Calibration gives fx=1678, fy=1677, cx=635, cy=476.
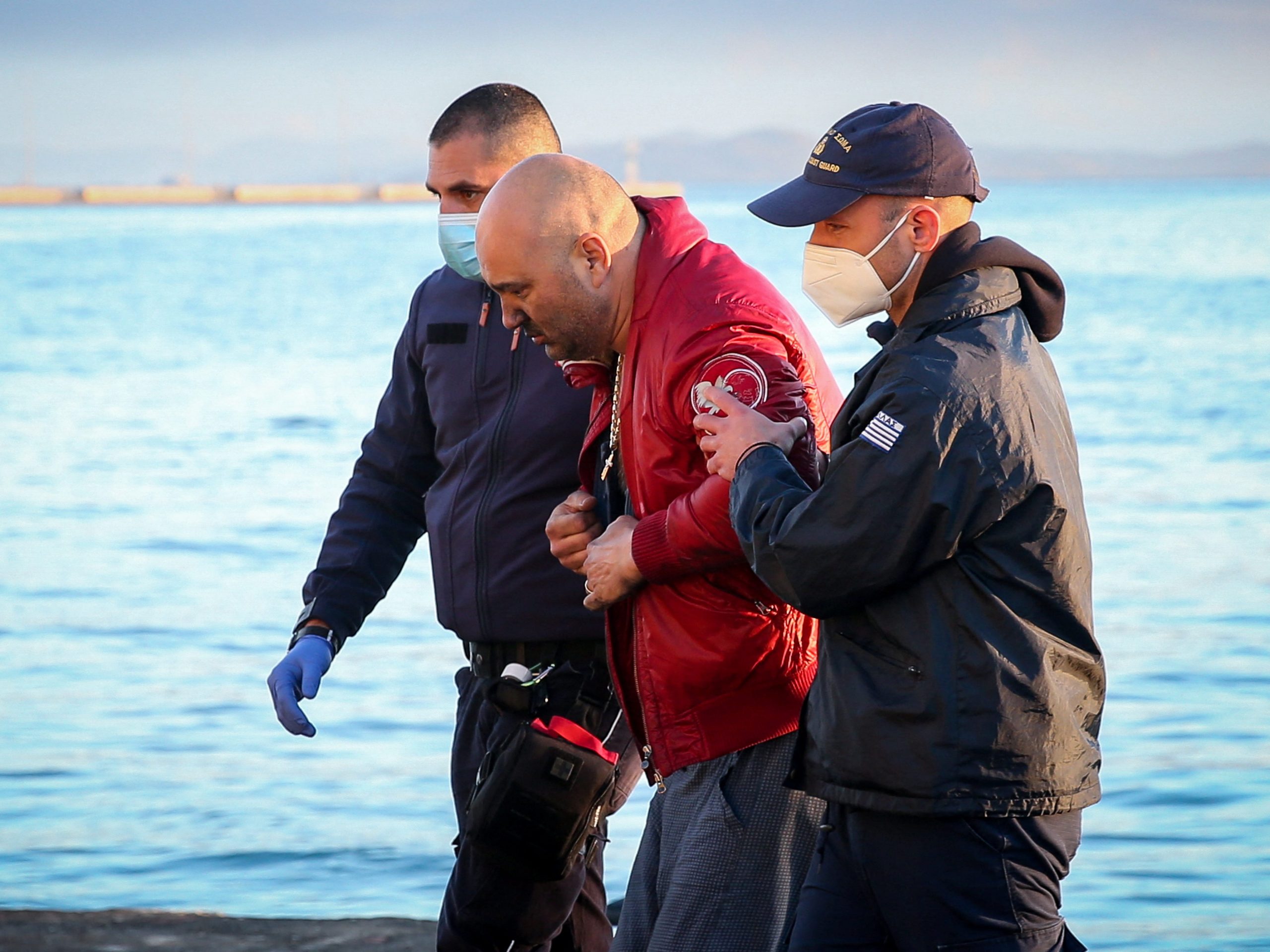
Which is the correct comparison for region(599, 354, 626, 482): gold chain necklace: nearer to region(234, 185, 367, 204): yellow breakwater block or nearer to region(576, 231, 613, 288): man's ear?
region(576, 231, 613, 288): man's ear

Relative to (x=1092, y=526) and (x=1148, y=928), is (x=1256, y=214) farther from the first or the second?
(x=1148, y=928)

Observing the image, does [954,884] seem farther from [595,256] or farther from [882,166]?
[595,256]

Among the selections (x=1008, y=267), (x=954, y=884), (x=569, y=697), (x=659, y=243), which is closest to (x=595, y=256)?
(x=659, y=243)

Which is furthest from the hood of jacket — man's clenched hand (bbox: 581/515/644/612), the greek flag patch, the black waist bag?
the black waist bag

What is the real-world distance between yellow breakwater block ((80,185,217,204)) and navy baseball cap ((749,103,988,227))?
132 m

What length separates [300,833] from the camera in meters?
5.87

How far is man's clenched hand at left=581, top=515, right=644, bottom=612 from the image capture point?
2680 millimetres

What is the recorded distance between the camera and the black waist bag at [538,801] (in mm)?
3008

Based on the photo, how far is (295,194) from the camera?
136m

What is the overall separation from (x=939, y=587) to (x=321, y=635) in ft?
5.77

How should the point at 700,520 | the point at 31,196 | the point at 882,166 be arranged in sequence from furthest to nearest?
1. the point at 31,196
2. the point at 700,520
3. the point at 882,166

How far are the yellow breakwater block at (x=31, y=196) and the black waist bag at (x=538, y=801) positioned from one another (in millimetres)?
125097

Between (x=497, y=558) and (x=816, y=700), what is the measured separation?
114cm

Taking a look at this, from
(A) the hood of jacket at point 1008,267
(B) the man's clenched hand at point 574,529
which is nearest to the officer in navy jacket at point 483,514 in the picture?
(B) the man's clenched hand at point 574,529
